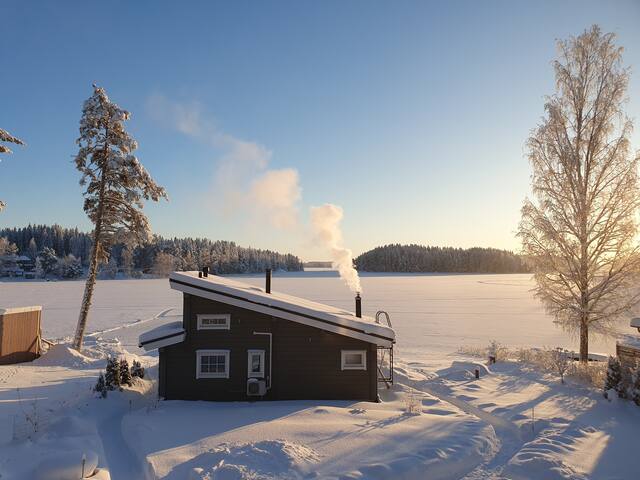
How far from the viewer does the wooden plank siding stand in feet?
46.1

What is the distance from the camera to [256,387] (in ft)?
44.7

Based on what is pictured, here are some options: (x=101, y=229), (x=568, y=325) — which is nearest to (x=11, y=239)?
(x=101, y=229)

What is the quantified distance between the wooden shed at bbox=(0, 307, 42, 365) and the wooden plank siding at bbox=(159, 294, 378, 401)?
38.2ft

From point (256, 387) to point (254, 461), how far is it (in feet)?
16.7

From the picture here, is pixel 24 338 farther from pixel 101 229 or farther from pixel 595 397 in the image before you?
pixel 595 397

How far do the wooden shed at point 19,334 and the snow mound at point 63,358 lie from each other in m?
0.73

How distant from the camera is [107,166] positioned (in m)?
22.9

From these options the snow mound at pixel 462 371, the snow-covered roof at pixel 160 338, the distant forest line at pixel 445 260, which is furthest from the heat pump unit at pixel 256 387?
the distant forest line at pixel 445 260

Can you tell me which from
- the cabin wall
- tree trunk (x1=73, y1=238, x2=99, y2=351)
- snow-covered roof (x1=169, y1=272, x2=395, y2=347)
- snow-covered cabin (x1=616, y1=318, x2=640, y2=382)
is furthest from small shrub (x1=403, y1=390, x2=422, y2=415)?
tree trunk (x1=73, y1=238, x2=99, y2=351)

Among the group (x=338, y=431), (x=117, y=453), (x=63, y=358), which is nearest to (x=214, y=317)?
(x=117, y=453)

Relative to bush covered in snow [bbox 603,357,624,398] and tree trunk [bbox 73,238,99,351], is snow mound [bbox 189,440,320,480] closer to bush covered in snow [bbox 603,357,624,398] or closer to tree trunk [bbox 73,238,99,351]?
bush covered in snow [bbox 603,357,624,398]

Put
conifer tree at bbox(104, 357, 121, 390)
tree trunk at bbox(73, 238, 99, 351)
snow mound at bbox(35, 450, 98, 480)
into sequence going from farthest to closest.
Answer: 1. tree trunk at bbox(73, 238, 99, 351)
2. conifer tree at bbox(104, 357, 121, 390)
3. snow mound at bbox(35, 450, 98, 480)

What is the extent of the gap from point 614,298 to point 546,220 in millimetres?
4490

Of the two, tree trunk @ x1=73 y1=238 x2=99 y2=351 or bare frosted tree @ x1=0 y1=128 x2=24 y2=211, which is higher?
bare frosted tree @ x1=0 y1=128 x2=24 y2=211
